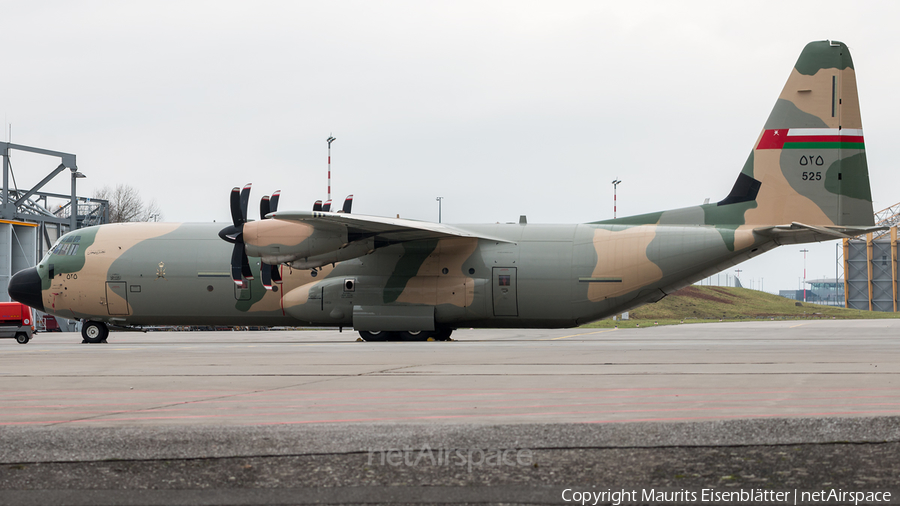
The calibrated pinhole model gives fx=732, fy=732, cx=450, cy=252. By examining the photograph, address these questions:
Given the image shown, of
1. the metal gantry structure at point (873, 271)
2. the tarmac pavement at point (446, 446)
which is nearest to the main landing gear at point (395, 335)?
the tarmac pavement at point (446, 446)

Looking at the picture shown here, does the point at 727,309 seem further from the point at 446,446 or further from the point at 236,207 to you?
the point at 446,446

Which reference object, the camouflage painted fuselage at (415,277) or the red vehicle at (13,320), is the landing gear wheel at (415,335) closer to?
the camouflage painted fuselage at (415,277)

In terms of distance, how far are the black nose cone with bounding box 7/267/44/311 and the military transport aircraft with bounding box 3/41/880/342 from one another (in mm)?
1672

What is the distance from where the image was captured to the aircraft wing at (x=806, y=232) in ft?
66.1

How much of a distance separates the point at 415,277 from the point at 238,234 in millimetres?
5268

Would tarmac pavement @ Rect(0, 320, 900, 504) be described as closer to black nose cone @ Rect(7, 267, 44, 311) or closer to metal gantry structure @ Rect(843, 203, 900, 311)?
black nose cone @ Rect(7, 267, 44, 311)

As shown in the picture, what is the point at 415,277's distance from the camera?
21.9m

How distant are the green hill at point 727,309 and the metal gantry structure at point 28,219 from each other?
1644 inches

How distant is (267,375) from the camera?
10094 mm

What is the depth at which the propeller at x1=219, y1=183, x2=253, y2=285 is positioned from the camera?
21.0 metres

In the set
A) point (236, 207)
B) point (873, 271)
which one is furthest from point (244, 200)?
point (873, 271)

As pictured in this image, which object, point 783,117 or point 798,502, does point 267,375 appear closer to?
point 798,502

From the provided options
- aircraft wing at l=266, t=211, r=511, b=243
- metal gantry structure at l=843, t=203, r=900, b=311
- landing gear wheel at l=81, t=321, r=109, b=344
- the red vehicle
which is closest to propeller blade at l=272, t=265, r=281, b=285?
aircraft wing at l=266, t=211, r=511, b=243

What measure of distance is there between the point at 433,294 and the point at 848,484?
17778mm
